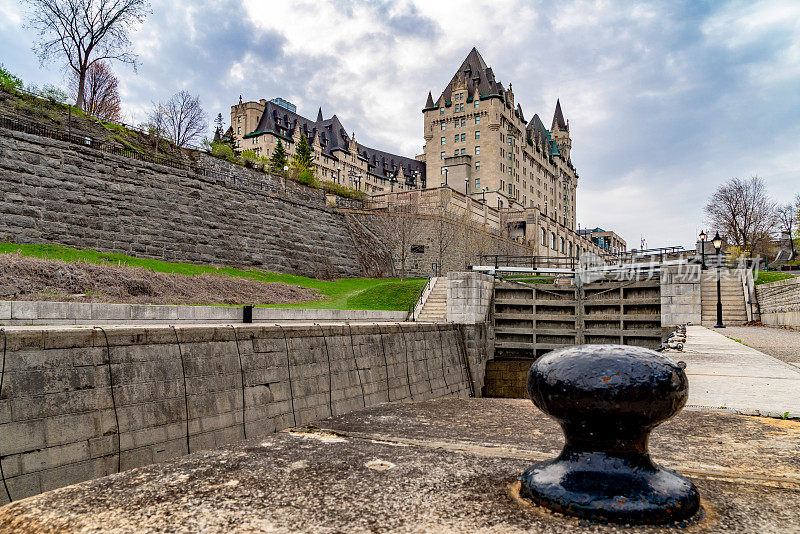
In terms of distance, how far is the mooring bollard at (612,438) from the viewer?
6.85 feet

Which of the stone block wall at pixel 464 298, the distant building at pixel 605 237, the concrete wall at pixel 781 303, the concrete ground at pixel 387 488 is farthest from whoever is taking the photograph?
the distant building at pixel 605 237

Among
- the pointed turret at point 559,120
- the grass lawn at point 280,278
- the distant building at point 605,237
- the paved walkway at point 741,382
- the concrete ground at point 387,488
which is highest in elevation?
the pointed turret at point 559,120

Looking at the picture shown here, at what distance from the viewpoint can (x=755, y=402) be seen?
506 cm

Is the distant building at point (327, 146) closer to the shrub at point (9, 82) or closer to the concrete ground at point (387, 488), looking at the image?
the shrub at point (9, 82)

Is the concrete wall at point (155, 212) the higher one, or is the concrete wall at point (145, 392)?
the concrete wall at point (155, 212)

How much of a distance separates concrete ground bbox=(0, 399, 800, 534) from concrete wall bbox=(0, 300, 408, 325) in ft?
30.8

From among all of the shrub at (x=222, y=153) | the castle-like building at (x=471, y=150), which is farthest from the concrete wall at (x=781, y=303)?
the castle-like building at (x=471, y=150)

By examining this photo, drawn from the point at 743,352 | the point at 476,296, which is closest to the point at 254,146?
the point at 476,296

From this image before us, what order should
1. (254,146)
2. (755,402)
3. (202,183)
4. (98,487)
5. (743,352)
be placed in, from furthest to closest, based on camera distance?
(254,146)
(202,183)
(743,352)
(755,402)
(98,487)

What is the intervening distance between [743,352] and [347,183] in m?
92.4

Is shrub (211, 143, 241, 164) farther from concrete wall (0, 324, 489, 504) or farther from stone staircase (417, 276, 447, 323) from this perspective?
concrete wall (0, 324, 489, 504)

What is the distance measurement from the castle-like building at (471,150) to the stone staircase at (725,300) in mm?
40170

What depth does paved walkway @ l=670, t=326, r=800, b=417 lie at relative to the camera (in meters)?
4.91

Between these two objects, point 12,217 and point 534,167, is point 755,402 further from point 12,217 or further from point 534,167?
point 534,167
